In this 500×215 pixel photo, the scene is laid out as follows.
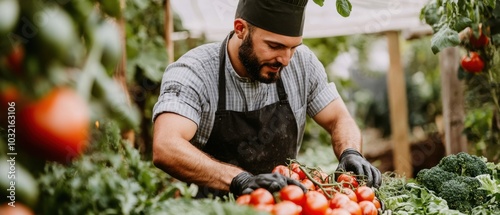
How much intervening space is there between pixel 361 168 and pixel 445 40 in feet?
3.95

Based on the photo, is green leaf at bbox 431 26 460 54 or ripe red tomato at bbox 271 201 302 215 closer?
ripe red tomato at bbox 271 201 302 215

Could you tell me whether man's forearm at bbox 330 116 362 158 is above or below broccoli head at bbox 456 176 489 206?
above

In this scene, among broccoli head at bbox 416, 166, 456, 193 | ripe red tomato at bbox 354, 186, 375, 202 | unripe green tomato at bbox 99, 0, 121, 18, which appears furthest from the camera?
broccoli head at bbox 416, 166, 456, 193

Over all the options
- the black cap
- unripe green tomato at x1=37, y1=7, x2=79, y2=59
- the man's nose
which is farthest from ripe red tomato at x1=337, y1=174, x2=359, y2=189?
unripe green tomato at x1=37, y1=7, x2=79, y2=59

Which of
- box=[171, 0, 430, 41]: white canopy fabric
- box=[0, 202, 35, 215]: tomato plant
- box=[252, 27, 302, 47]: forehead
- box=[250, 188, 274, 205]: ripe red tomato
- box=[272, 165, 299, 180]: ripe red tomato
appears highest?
box=[171, 0, 430, 41]: white canopy fabric

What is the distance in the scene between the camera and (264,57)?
304cm

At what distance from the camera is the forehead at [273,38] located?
3.01 metres

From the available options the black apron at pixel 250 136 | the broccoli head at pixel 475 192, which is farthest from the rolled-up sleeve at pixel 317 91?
the broccoli head at pixel 475 192

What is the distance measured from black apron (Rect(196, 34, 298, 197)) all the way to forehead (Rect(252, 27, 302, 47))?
38cm

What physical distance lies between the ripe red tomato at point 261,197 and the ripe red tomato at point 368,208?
0.40 metres

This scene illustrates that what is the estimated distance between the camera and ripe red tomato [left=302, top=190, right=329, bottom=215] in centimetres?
206

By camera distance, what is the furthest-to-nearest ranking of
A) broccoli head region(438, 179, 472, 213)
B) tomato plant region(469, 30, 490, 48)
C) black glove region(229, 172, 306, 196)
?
1. tomato plant region(469, 30, 490, 48)
2. broccoli head region(438, 179, 472, 213)
3. black glove region(229, 172, 306, 196)

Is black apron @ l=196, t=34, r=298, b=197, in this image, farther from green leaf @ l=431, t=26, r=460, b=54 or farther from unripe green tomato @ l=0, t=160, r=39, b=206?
unripe green tomato @ l=0, t=160, r=39, b=206

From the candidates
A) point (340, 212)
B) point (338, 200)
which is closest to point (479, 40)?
point (338, 200)
